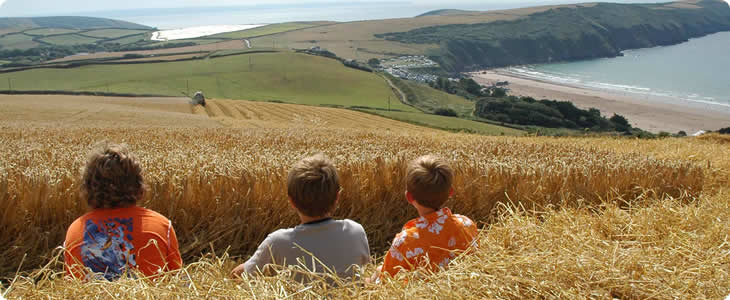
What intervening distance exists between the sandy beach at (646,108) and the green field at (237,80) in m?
33.3

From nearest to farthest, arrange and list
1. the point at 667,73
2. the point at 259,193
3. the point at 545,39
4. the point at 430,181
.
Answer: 1. the point at 430,181
2. the point at 259,193
3. the point at 667,73
4. the point at 545,39

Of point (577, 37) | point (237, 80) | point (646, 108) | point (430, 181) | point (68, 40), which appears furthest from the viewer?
point (68, 40)

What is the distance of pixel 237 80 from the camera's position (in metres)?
95.1

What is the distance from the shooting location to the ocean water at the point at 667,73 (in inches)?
3216

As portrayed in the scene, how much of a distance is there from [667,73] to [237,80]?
10357 centimetres

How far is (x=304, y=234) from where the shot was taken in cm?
274

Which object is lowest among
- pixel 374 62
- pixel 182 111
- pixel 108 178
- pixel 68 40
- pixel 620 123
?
pixel 620 123

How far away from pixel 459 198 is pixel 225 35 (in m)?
211

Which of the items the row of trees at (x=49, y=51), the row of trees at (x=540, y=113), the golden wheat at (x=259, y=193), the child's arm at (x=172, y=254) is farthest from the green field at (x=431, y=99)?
the row of trees at (x=49, y=51)

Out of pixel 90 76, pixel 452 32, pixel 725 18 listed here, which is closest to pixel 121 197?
pixel 90 76

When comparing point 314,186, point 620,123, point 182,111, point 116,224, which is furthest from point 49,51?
point 314,186

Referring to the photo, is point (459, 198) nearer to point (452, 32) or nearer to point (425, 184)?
point (425, 184)

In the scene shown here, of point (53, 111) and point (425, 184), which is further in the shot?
point (53, 111)

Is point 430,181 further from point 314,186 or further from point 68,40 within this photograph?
point 68,40
